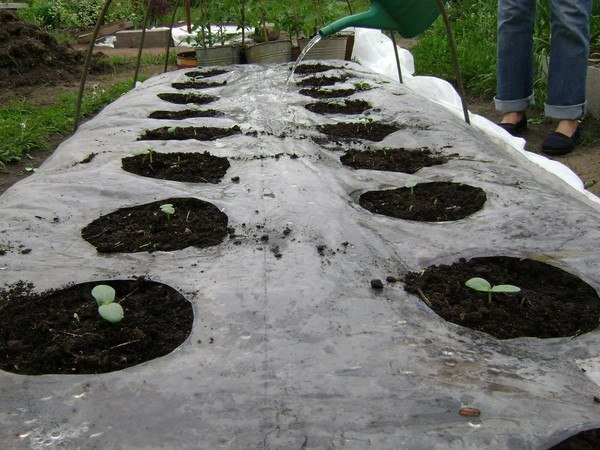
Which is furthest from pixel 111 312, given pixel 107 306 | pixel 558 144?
pixel 558 144

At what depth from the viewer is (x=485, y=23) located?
5.91 meters

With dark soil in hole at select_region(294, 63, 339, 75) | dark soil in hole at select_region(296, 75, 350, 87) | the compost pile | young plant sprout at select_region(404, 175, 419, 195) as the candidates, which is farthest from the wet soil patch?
the compost pile

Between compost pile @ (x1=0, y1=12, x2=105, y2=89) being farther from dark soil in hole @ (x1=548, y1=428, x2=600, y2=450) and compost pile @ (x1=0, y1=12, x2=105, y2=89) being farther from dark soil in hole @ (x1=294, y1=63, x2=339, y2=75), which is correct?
dark soil in hole @ (x1=548, y1=428, x2=600, y2=450)

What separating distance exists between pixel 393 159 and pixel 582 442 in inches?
64.2

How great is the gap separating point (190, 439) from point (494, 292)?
2.79 feet

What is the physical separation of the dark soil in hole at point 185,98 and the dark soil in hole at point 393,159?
145cm

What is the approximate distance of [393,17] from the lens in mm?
2660

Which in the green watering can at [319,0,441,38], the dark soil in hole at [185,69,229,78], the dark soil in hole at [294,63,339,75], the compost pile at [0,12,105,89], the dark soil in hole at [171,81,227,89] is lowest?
the compost pile at [0,12,105,89]

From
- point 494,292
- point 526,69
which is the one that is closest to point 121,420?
point 494,292

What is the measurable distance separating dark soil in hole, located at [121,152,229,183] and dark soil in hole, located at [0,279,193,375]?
829mm

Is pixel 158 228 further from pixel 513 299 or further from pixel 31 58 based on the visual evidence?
pixel 31 58

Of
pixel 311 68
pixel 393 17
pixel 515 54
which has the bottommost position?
pixel 311 68

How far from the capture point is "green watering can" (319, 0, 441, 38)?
258 cm

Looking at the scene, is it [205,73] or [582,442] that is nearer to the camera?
[582,442]
